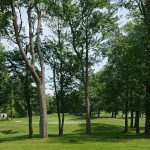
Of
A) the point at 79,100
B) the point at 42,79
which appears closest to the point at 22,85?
the point at 79,100

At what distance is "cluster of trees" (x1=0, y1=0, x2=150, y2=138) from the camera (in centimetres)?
3481

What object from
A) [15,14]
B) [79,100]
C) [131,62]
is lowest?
[79,100]

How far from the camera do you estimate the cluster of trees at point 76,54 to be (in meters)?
34.8

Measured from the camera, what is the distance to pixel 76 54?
1898 inches

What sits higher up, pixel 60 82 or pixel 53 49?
pixel 53 49

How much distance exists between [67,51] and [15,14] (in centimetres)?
1864

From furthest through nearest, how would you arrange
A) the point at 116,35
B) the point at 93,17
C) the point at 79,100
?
the point at 79,100 < the point at 116,35 < the point at 93,17

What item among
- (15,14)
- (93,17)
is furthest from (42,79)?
(93,17)

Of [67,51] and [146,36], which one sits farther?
[67,51]

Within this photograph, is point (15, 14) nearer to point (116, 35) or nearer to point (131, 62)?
point (131, 62)

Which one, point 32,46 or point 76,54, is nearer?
point 32,46

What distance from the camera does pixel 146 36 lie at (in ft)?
117

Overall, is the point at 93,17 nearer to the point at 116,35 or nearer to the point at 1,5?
the point at 116,35

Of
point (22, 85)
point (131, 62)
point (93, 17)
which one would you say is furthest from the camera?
point (22, 85)
